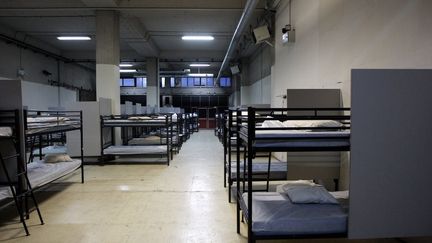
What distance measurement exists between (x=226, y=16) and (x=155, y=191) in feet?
18.1

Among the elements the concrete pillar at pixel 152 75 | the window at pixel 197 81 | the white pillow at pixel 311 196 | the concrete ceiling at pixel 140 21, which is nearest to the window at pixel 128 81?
the window at pixel 197 81

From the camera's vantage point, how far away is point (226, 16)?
25.3 ft

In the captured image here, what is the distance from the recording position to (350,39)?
3309 mm

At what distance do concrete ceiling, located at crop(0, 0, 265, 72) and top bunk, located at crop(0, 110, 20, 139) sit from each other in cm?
416

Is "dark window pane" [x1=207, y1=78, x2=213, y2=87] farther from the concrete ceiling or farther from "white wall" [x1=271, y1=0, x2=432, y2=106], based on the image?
"white wall" [x1=271, y1=0, x2=432, y2=106]

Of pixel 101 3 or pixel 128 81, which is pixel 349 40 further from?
pixel 128 81

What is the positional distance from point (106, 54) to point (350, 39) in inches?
217

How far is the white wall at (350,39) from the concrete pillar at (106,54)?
411 centimetres

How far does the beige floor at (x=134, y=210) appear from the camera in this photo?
102 inches

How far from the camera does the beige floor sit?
8.46 feet

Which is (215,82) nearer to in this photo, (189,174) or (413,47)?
(189,174)

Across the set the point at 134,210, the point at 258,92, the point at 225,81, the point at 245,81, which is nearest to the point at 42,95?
the point at 258,92

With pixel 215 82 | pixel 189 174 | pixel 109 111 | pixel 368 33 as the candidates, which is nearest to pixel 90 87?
pixel 215 82

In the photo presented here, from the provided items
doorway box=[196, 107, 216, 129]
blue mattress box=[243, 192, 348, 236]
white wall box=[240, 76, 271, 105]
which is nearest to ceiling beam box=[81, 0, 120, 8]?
white wall box=[240, 76, 271, 105]
